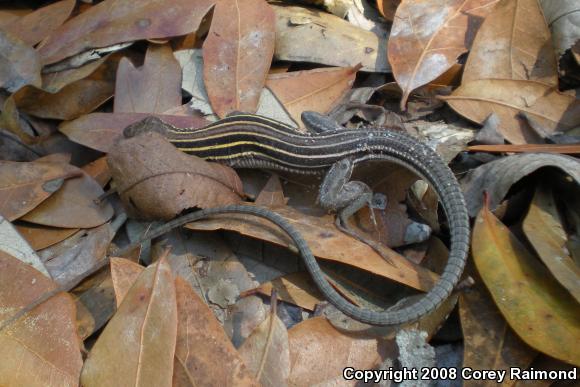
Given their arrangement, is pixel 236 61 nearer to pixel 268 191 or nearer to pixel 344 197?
pixel 268 191

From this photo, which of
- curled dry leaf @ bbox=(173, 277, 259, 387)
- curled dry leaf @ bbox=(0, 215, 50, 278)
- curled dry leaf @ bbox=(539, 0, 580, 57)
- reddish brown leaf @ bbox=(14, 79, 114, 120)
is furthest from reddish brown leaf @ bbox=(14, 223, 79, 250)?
curled dry leaf @ bbox=(539, 0, 580, 57)

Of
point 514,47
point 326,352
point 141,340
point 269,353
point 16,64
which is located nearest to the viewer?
point 141,340

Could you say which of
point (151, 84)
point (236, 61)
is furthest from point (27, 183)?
point (236, 61)

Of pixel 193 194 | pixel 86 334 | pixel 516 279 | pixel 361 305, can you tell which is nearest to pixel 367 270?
pixel 361 305

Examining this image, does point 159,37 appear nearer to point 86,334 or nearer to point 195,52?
point 195,52

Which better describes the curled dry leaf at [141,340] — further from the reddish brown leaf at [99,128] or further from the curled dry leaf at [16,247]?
the reddish brown leaf at [99,128]

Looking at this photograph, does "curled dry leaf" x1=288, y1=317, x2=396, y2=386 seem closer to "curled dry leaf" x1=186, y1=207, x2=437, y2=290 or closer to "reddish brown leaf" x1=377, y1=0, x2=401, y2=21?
"curled dry leaf" x1=186, y1=207, x2=437, y2=290
